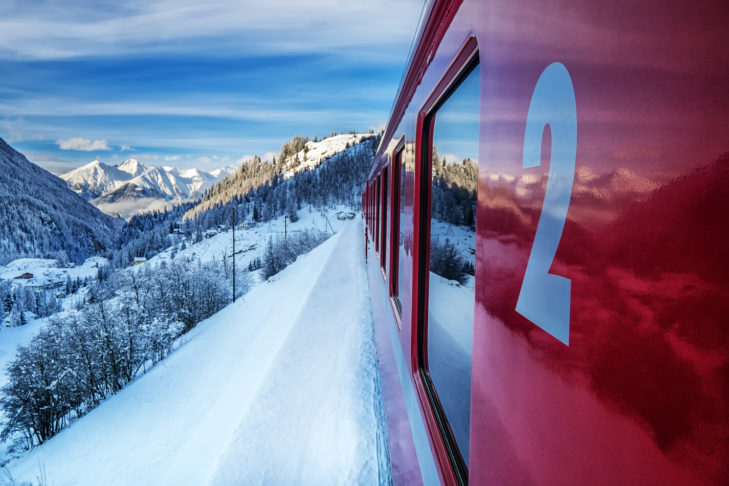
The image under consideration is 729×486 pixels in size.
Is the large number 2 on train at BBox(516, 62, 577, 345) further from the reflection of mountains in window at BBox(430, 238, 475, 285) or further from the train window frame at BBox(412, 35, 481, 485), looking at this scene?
the train window frame at BBox(412, 35, 481, 485)

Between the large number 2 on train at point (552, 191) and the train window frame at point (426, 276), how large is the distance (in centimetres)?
76

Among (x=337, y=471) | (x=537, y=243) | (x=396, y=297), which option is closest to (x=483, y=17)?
(x=537, y=243)

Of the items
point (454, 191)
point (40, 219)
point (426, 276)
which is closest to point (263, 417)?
point (426, 276)

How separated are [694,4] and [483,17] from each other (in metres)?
0.74

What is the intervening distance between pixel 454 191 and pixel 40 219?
568 feet

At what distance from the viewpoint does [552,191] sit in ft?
2.27

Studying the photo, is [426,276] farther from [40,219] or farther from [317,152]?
[40,219]

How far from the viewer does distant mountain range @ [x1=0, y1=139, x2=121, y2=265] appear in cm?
12125

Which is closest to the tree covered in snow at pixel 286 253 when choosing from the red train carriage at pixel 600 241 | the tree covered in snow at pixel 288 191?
the red train carriage at pixel 600 241

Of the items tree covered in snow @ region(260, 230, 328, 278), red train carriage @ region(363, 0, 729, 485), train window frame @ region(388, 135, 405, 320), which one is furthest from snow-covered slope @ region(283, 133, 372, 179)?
red train carriage @ region(363, 0, 729, 485)

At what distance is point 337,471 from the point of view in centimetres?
350

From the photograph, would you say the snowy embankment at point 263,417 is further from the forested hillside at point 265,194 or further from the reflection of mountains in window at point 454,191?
the forested hillside at point 265,194

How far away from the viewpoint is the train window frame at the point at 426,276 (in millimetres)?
A: 1490

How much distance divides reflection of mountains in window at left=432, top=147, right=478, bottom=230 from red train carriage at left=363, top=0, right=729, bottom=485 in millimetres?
58
